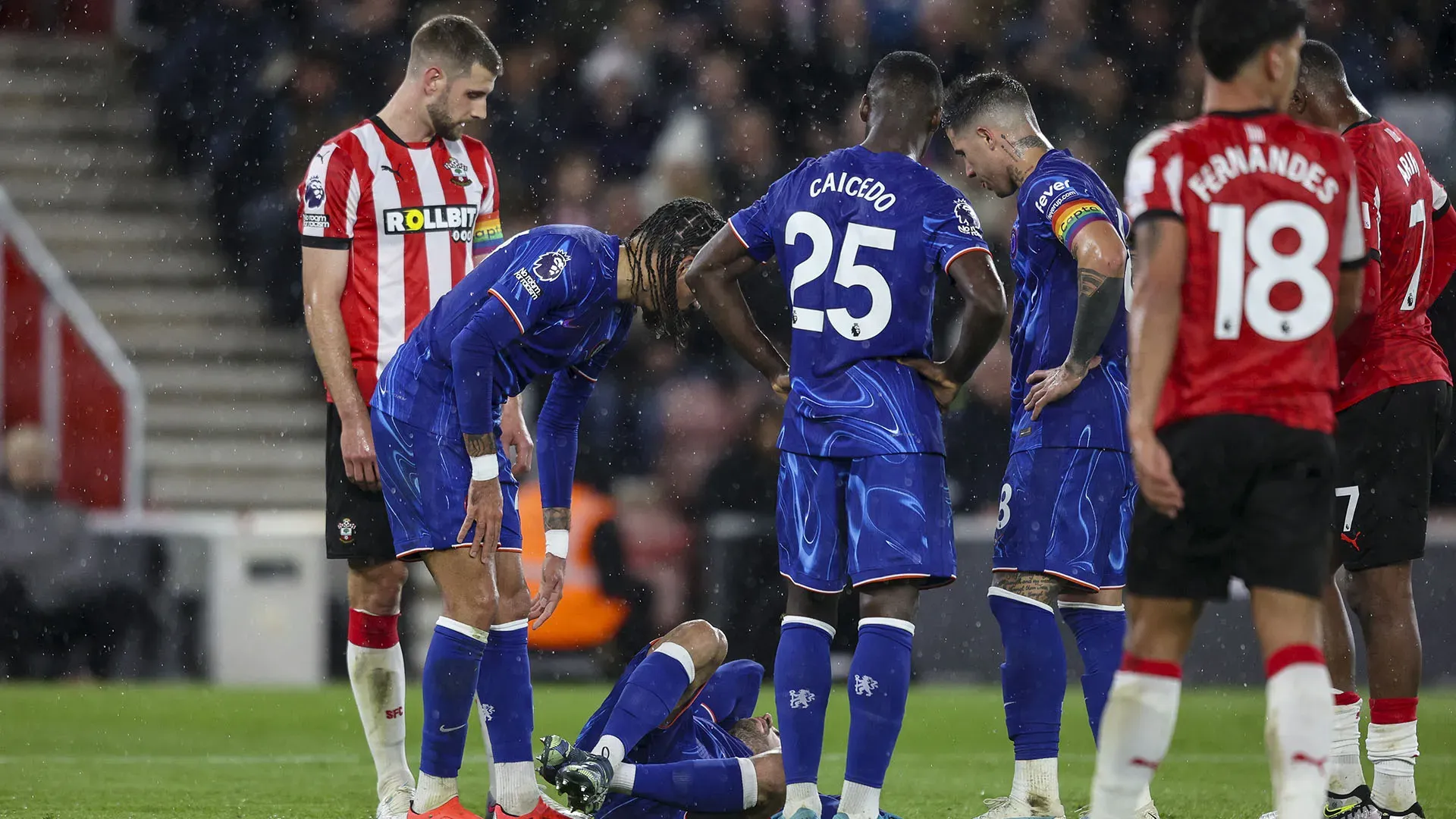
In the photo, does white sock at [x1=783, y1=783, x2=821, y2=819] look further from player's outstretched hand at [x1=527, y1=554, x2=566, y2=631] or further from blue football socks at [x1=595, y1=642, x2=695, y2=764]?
player's outstretched hand at [x1=527, y1=554, x2=566, y2=631]

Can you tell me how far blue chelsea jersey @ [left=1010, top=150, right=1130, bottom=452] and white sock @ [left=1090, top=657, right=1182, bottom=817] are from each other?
4.36 feet

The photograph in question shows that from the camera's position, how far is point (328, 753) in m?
6.94

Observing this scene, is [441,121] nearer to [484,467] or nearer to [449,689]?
[484,467]

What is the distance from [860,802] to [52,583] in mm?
6816

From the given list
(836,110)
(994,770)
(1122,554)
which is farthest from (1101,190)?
(836,110)

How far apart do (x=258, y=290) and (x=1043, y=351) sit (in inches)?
375

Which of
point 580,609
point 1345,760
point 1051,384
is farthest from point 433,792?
point 580,609

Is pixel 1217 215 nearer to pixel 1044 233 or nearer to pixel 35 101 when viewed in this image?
pixel 1044 233

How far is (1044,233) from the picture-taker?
462cm

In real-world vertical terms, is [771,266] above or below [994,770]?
above

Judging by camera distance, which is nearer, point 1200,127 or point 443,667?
point 1200,127

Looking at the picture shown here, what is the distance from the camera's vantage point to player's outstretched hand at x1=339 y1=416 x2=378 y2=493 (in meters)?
4.94

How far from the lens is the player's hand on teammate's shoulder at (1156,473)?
3.30 meters

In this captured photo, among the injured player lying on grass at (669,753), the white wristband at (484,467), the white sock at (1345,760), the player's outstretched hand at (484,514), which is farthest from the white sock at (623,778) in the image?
the white sock at (1345,760)
